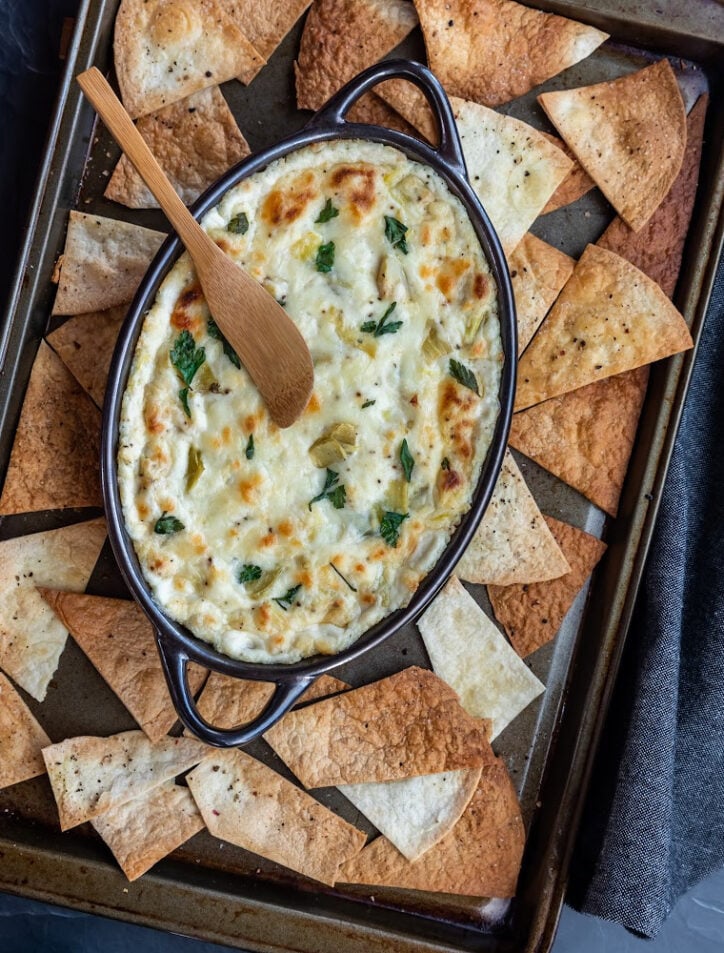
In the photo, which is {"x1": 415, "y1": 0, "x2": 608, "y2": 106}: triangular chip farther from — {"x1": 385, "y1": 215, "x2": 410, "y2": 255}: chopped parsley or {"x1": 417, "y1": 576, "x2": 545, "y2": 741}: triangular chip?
{"x1": 417, "y1": 576, "x2": 545, "y2": 741}: triangular chip

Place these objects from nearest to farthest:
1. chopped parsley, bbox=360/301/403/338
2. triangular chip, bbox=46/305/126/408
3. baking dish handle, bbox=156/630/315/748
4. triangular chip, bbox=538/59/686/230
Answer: baking dish handle, bbox=156/630/315/748 < chopped parsley, bbox=360/301/403/338 < triangular chip, bbox=46/305/126/408 < triangular chip, bbox=538/59/686/230

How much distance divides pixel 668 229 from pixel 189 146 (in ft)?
4.67

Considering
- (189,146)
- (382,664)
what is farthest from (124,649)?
(189,146)

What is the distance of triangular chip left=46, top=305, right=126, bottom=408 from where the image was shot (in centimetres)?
262

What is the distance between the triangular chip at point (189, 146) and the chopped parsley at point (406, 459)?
3.09 feet

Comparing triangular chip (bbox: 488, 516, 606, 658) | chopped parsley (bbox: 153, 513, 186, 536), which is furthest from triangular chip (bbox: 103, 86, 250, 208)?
triangular chip (bbox: 488, 516, 606, 658)

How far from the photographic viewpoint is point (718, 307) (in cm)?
286

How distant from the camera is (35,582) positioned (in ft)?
8.87

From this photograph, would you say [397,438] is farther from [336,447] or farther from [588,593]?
[588,593]

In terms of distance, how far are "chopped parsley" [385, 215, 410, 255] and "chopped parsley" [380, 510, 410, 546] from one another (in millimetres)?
684

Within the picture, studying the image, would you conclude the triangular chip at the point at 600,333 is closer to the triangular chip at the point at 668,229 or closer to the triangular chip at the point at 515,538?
the triangular chip at the point at 668,229

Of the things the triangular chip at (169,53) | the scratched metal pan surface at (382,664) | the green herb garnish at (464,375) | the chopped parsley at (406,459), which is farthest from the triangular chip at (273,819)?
the triangular chip at (169,53)

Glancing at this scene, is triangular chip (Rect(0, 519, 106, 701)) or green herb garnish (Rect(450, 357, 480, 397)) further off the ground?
green herb garnish (Rect(450, 357, 480, 397))

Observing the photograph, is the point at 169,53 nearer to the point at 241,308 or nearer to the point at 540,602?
the point at 241,308
